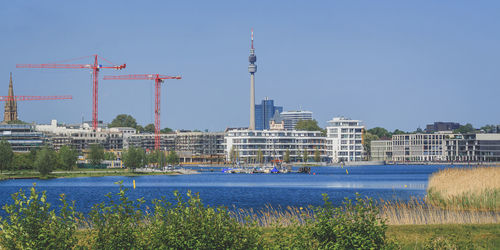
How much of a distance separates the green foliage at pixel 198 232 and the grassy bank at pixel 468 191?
93.9 feet

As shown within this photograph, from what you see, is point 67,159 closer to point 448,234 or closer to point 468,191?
point 468,191

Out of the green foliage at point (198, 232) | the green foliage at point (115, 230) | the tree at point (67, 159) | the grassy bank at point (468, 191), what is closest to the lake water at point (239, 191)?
the tree at point (67, 159)

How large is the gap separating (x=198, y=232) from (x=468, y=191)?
31.0 m

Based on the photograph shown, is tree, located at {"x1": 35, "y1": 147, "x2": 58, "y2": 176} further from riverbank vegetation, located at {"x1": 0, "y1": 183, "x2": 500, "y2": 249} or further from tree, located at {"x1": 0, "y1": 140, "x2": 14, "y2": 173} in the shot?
riverbank vegetation, located at {"x1": 0, "y1": 183, "x2": 500, "y2": 249}

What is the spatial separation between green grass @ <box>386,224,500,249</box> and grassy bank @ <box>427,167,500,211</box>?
1283 cm

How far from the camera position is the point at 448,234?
27312 millimetres

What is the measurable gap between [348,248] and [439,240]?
13.0 ft

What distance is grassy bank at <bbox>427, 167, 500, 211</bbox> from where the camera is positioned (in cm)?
4603

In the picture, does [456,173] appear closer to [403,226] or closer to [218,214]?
[403,226]

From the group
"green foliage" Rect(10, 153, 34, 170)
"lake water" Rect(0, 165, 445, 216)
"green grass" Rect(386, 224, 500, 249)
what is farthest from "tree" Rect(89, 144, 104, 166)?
"green grass" Rect(386, 224, 500, 249)

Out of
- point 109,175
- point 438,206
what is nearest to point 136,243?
point 438,206

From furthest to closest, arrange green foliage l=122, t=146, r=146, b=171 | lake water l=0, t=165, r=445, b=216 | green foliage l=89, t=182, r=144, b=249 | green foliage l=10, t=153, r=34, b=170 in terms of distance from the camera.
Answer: green foliage l=122, t=146, r=146, b=171 → green foliage l=10, t=153, r=34, b=170 → lake water l=0, t=165, r=445, b=216 → green foliage l=89, t=182, r=144, b=249

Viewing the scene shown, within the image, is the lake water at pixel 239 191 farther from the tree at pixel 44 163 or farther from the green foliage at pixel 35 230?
the green foliage at pixel 35 230

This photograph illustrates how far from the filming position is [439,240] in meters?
23.2
